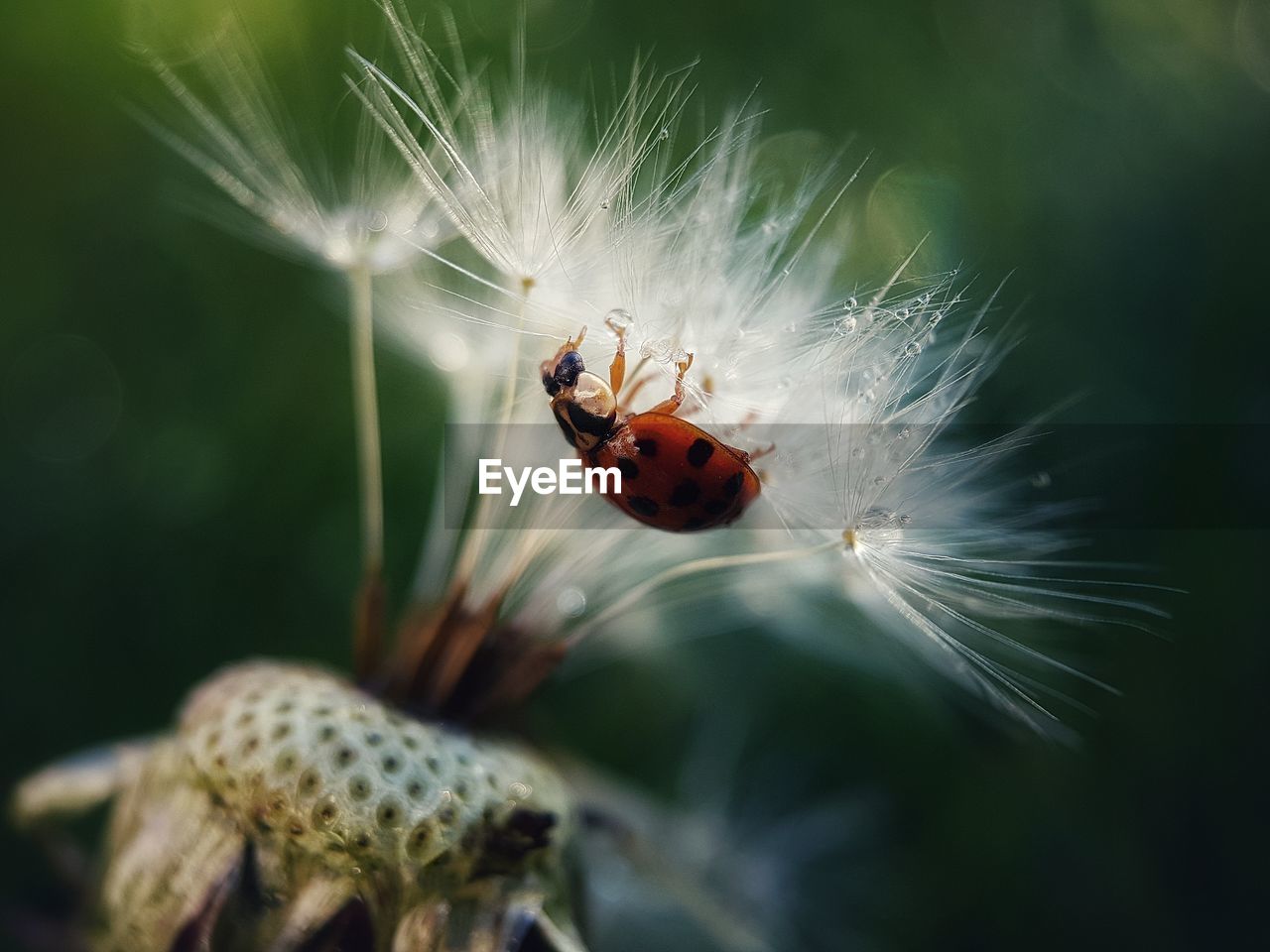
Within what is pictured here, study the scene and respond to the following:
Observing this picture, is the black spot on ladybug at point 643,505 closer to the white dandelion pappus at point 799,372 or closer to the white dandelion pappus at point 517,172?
the white dandelion pappus at point 799,372

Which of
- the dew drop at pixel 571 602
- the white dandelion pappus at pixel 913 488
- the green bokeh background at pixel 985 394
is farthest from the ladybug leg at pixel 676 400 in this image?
the green bokeh background at pixel 985 394

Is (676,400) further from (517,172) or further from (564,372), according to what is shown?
(517,172)

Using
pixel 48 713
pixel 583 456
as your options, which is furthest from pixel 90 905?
pixel 583 456

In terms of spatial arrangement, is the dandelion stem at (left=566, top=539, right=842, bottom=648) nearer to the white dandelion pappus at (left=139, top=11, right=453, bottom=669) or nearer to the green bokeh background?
the white dandelion pappus at (left=139, top=11, right=453, bottom=669)

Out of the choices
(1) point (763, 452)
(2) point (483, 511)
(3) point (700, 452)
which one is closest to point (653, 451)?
(3) point (700, 452)

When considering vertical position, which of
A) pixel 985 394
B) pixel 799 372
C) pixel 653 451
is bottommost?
pixel 653 451

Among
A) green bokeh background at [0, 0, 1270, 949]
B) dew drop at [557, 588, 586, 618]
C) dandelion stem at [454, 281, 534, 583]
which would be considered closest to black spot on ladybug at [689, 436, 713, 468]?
dandelion stem at [454, 281, 534, 583]
